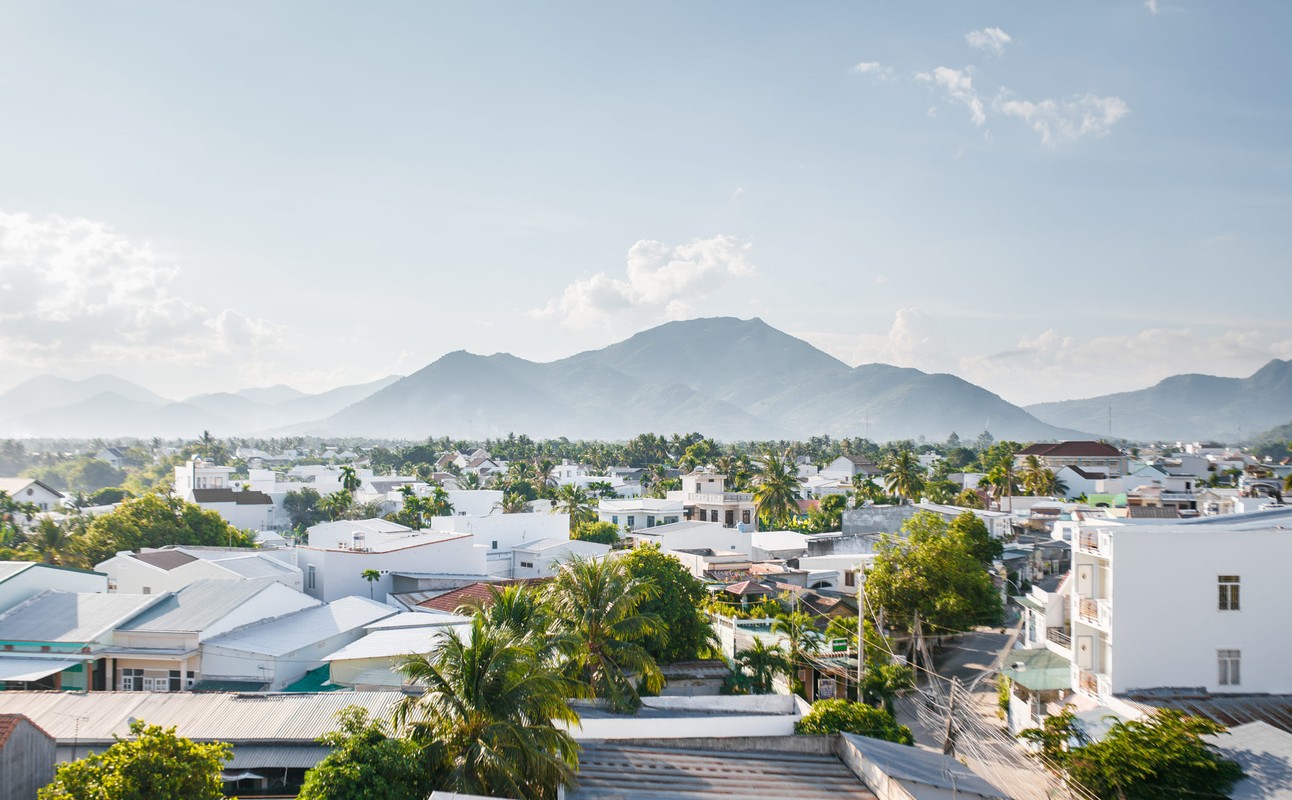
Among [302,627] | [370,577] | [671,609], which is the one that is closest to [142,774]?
[671,609]

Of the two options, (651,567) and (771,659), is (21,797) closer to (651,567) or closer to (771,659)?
(651,567)

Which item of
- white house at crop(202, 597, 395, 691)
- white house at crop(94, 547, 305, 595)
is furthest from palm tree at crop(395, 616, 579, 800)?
white house at crop(94, 547, 305, 595)

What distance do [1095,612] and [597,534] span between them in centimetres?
3555

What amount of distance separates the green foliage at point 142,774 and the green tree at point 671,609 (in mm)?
14354

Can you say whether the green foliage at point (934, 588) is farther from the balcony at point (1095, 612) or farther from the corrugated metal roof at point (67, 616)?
the corrugated metal roof at point (67, 616)

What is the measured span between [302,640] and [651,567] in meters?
11.8

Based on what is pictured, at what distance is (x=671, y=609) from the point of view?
27000 mm

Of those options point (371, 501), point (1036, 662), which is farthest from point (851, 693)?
point (371, 501)

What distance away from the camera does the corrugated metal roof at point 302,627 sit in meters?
27.0

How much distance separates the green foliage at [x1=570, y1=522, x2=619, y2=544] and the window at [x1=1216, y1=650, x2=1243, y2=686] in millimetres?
36448

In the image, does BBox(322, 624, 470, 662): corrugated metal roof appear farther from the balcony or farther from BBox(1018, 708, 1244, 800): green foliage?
the balcony

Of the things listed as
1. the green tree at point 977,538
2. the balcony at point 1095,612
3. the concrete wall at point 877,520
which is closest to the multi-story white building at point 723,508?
the concrete wall at point 877,520

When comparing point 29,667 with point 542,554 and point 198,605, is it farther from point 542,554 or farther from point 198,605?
point 542,554

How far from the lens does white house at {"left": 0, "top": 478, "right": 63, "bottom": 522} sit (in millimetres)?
84625
